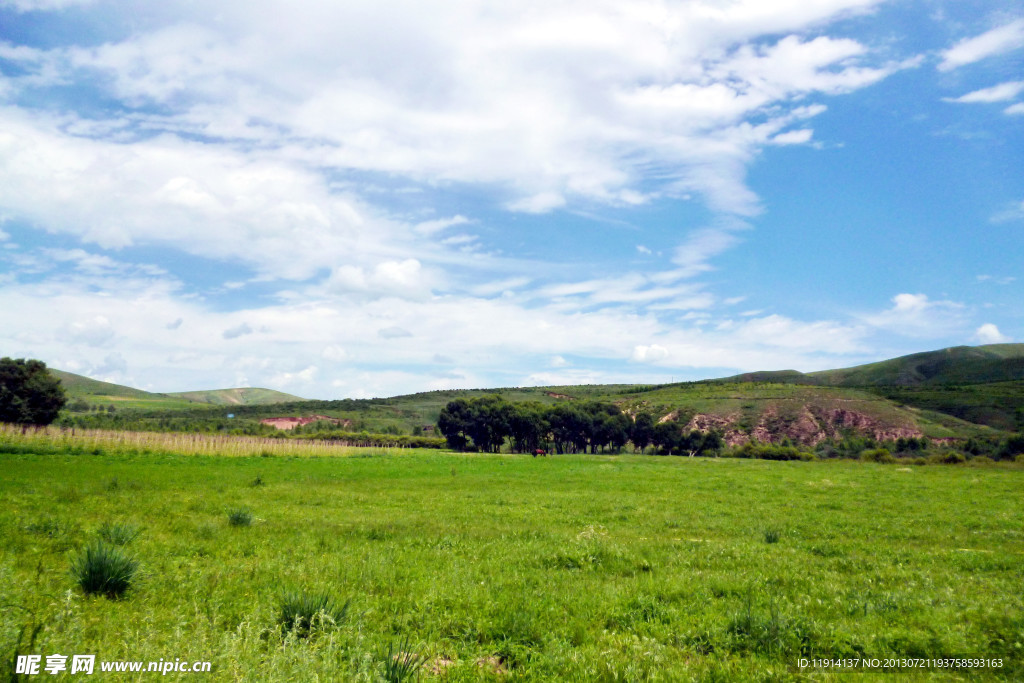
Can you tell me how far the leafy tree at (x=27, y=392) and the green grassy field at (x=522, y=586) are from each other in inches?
2533

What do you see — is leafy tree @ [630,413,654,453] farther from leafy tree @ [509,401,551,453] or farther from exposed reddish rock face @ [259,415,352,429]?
exposed reddish rock face @ [259,415,352,429]

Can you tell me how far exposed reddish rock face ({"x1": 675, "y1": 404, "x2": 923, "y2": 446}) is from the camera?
10494cm

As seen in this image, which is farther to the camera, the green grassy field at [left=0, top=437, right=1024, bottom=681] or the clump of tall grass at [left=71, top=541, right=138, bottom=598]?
the clump of tall grass at [left=71, top=541, right=138, bottom=598]

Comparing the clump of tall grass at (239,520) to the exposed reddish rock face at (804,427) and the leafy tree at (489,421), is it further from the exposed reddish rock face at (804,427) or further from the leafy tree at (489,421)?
the exposed reddish rock face at (804,427)

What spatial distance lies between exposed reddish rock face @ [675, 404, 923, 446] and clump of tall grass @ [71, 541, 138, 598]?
11464cm

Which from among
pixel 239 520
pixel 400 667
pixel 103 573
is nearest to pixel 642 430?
pixel 239 520

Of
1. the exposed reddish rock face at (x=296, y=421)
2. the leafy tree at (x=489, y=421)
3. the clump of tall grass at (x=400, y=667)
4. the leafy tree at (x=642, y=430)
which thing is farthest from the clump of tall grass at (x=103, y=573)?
the exposed reddish rock face at (x=296, y=421)

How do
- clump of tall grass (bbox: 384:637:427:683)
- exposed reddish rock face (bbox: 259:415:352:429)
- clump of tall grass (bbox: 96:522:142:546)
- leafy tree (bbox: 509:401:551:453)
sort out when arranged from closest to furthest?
clump of tall grass (bbox: 384:637:427:683) → clump of tall grass (bbox: 96:522:142:546) → leafy tree (bbox: 509:401:551:453) → exposed reddish rock face (bbox: 259:415:352:429)

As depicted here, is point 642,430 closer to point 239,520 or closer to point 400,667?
point 239,520

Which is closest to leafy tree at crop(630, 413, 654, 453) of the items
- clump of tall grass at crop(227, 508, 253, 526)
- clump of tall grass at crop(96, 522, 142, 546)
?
clump of tall grass at crop(227, 508, 253, 526)

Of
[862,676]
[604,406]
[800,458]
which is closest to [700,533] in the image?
[862,676]

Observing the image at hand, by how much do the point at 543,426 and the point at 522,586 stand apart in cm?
10625

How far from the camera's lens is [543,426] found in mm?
114562

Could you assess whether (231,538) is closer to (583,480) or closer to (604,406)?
(583,480)
